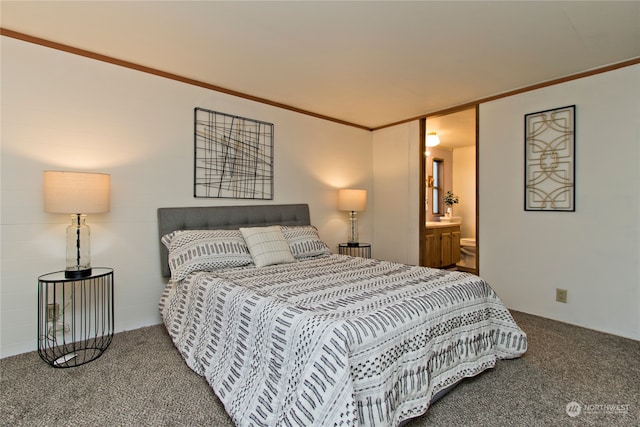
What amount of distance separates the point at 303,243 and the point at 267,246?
0.49 metres

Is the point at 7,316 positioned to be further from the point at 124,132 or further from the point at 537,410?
the point at 537,410

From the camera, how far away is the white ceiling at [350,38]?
2020 mm

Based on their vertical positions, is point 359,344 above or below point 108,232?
below

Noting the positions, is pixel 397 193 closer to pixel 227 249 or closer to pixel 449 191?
pixel 449 191

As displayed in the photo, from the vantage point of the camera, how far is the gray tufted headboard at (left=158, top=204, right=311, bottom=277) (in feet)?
9.47

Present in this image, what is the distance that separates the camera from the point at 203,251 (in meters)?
2.60

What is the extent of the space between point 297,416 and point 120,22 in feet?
8.63

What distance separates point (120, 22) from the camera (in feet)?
7.09

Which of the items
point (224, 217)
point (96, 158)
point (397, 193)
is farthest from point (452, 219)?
point (96, 158)

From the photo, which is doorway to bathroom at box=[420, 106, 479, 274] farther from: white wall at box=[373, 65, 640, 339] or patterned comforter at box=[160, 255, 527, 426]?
patterned comforter at box=[160, 255, 527, 426]

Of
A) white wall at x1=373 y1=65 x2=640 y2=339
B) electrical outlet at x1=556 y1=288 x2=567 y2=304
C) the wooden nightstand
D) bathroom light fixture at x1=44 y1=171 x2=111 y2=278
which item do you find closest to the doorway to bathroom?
the wooden nightstand

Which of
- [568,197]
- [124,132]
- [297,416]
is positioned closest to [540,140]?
[568,197]

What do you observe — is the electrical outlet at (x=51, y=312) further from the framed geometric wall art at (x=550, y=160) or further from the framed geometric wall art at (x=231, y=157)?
the framed geometric wall art at (x=550, y=160)

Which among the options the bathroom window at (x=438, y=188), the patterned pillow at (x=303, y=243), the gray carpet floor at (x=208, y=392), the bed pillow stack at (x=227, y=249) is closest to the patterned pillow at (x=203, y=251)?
the bed pillow stack at (x=227, y=249)
